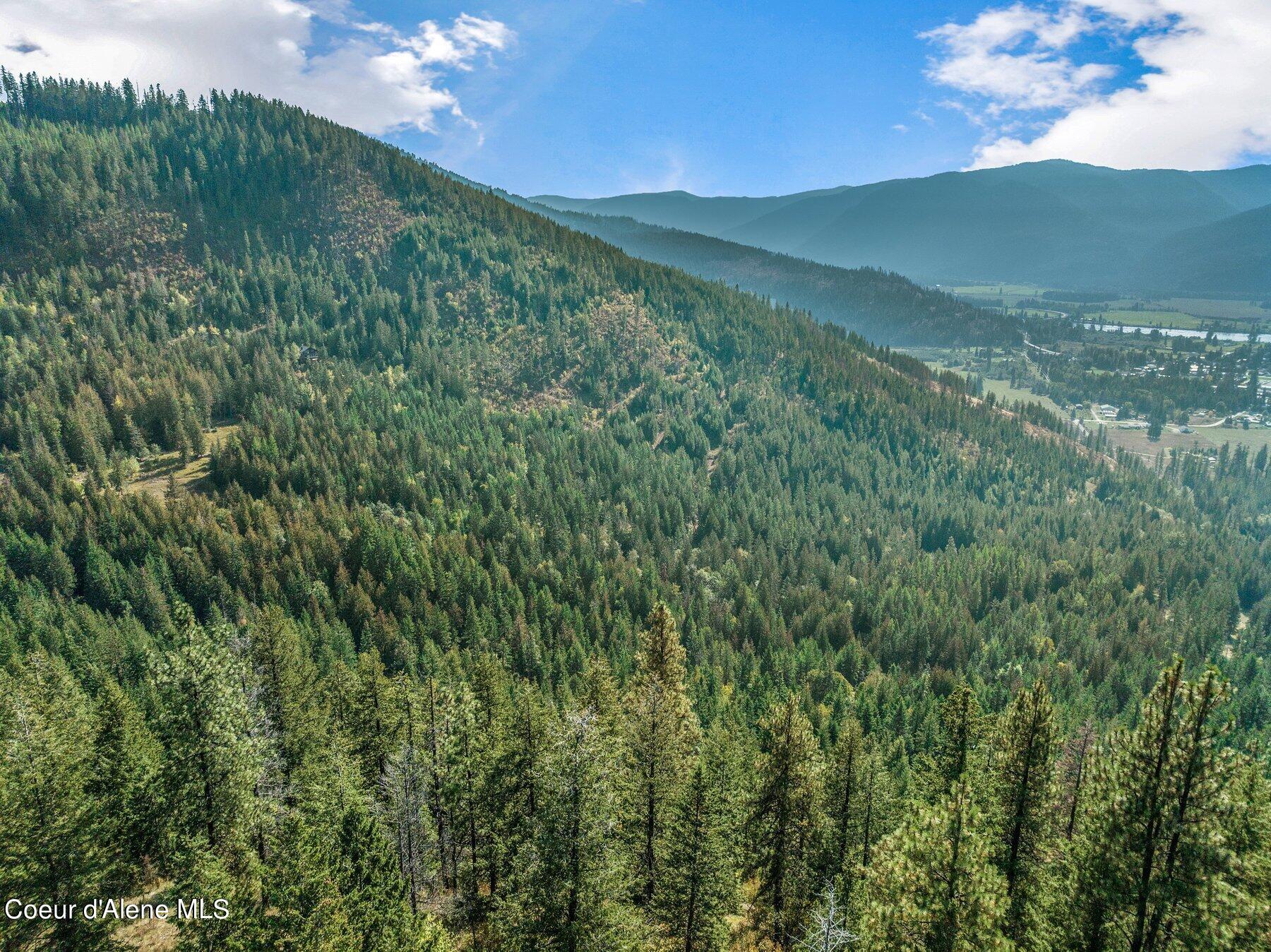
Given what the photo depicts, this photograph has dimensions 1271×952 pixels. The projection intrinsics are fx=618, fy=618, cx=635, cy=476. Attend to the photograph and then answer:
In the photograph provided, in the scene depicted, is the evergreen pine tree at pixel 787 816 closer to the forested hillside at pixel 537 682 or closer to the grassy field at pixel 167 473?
the forested hillside at pixel 537 682

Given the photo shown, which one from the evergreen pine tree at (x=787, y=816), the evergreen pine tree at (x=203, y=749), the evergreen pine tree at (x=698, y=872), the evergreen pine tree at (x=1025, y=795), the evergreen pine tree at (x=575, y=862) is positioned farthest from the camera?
the evergreen pine tree at (x=787, y=816)

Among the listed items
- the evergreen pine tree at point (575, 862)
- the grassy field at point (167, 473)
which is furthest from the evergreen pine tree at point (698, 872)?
the grassy field at point (167, 473)

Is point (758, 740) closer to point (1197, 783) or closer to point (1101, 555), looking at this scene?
point (1197, 783)

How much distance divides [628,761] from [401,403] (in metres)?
164

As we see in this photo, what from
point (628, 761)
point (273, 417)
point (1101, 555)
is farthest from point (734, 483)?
point (628, 761)

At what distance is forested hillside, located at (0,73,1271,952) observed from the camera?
69.2 ft

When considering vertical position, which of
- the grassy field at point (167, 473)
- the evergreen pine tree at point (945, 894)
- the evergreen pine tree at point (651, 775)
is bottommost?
the grassy field at point (167, 473)

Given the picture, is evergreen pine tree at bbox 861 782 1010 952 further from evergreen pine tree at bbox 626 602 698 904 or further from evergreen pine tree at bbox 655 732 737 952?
evergreen pine tree at bbox 626 602 698 904

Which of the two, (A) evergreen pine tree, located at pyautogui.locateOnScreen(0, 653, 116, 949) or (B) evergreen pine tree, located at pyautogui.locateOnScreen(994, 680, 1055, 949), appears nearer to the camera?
(A) evergreen pine tree, located at pyautogui.locateOnScreen(0, 653, 116, 949)

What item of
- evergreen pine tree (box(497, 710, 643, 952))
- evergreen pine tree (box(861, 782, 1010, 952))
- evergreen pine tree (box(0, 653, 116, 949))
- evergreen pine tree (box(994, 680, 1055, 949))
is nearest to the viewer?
evergreen pine tree (box(861, 782, 1010, 952))

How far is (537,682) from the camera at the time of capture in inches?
3438

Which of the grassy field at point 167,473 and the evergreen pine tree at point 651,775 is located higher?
the evergreen pine tree at point 651,775

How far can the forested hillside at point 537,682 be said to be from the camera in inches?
830

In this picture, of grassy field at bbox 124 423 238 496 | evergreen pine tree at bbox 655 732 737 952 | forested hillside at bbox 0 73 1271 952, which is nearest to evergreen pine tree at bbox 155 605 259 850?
forested hillside at bbox 0 73 1271 952
